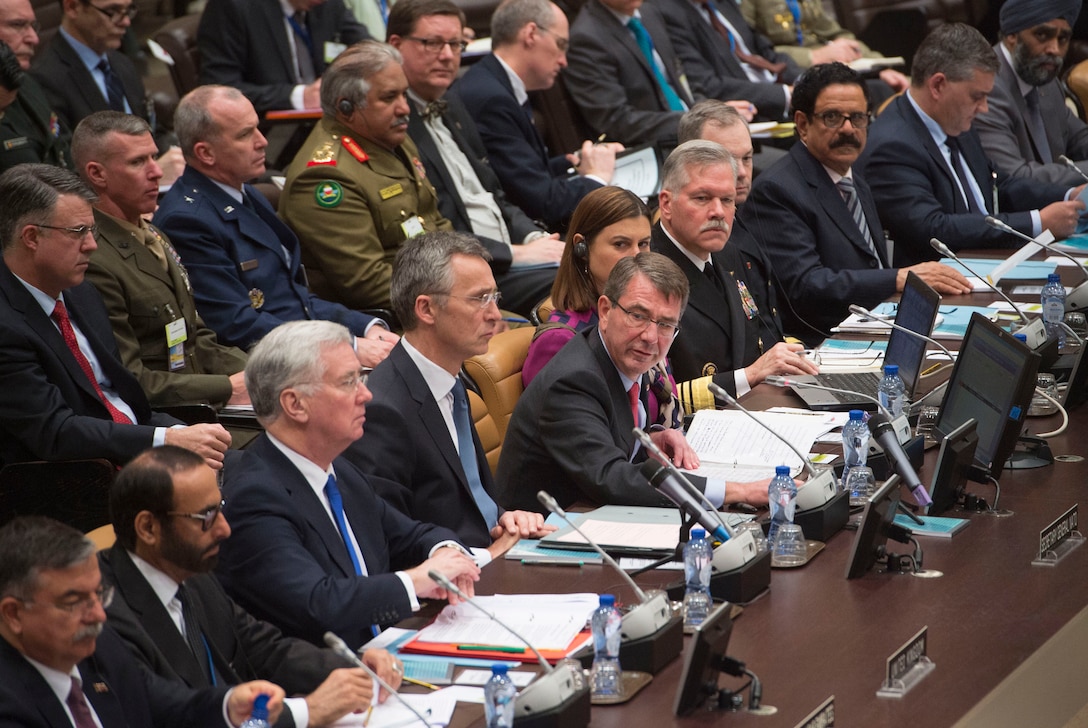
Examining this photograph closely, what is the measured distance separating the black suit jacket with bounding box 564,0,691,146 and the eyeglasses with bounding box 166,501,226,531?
413cm

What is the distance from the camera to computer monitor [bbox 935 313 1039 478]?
2.92 meters

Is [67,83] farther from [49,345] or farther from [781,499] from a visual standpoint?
[781,499]

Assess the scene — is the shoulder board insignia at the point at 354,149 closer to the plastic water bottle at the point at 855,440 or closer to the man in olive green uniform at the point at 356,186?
the man in olive green uniform at the point at 356,186

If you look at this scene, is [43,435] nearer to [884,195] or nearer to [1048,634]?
[1048,634]

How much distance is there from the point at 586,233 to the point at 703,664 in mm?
1883

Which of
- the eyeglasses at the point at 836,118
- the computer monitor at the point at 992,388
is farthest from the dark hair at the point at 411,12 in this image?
the computer monitor at the point at 992,388

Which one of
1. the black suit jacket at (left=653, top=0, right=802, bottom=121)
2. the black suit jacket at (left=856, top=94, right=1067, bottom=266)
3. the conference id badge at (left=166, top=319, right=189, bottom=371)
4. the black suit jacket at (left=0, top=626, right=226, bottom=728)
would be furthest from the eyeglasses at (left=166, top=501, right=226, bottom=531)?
the black suit jacket at (left=653, top=0, right=802, bottom=121)

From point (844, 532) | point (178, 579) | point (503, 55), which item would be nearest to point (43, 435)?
point (178, 579)

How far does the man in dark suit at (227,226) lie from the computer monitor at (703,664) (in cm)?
225

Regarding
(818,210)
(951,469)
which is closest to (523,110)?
(818,210)

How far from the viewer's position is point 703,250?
13.4ft

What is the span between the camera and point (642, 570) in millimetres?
2598

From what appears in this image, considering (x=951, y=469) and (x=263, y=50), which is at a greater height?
(x=951, y=469)

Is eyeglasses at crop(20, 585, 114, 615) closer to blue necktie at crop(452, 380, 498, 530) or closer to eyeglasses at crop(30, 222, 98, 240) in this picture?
blue necktie at crop(452, 380, 498, 530)
